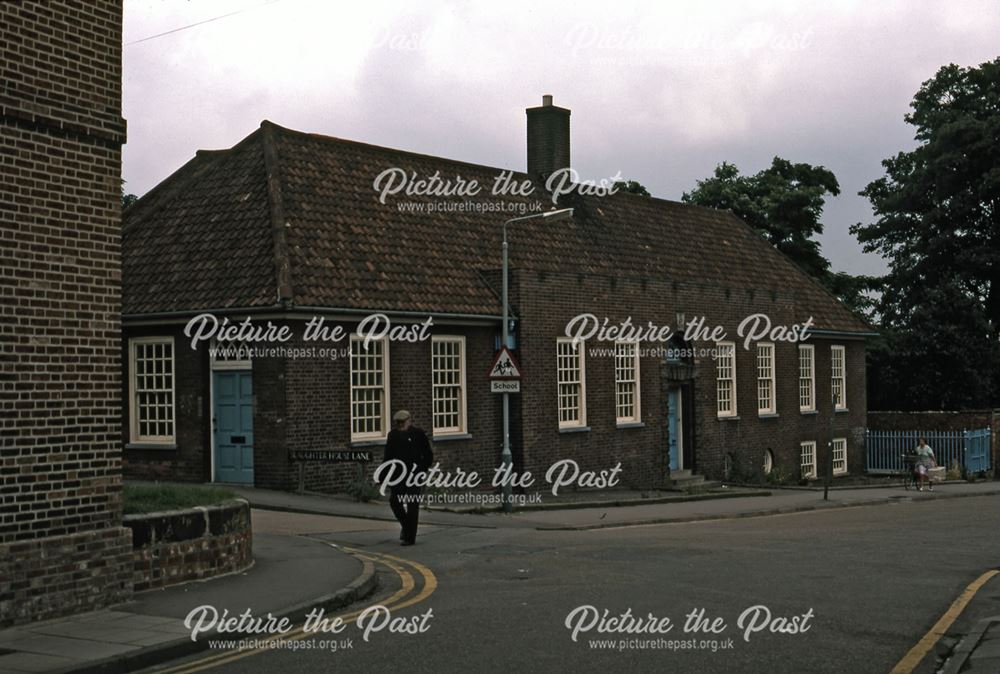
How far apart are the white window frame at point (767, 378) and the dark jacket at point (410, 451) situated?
21.7 metres

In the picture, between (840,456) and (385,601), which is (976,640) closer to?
(385,601)

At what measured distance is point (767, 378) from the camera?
36844mm

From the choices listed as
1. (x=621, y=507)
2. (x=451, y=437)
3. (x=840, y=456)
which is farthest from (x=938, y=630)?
(x=840, y=456)

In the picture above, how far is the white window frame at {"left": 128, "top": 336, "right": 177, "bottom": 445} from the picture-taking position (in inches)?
949

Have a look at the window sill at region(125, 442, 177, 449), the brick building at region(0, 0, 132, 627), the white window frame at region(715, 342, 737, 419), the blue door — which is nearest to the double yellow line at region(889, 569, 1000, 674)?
the brick building at region(0, 0, 132, 627)

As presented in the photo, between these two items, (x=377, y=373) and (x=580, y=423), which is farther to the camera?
(x=580, y=423)

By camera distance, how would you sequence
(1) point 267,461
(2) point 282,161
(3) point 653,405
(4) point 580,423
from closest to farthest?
(1) point 267,461, (2) point 282,161, (4) point 580,423, (3) point 653,405

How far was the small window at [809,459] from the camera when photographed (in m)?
38.8

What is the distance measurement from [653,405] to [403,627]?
21950mm

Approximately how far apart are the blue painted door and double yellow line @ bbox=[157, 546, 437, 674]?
1812 centimetres

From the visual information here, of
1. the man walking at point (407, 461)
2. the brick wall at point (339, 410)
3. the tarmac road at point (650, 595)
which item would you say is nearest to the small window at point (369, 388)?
the brick wall at point (339, 410)

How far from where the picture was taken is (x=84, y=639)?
9.54m

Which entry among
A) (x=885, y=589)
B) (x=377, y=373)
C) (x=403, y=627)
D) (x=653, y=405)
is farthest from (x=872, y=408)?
(x=403, y=627)

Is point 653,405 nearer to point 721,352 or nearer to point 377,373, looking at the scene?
point 721,352
